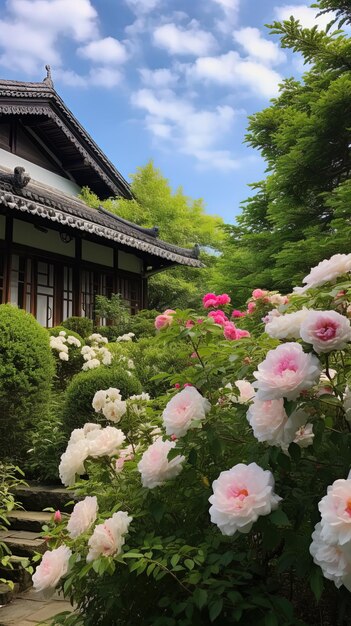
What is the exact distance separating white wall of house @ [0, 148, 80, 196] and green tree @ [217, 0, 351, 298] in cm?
527

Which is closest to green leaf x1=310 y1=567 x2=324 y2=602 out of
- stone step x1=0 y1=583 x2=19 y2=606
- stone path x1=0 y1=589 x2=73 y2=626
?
stone path x1=0 y1=589 x2=73 y2=626

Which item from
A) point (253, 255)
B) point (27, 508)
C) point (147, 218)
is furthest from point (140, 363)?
point (147, 218)

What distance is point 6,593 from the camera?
3357 mm

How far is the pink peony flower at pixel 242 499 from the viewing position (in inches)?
53.5

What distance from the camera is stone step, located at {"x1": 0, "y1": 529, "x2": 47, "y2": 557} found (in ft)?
12.2

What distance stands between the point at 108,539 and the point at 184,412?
47 centimetres

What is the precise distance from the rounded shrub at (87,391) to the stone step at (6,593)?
6.04ft

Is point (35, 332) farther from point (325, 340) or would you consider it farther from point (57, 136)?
Answer: point (57, 136)

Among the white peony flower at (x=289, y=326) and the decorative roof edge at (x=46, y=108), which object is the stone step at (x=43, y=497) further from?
the decorative roof edge at (x=46, y=108)

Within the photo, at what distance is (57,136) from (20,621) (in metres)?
12.3

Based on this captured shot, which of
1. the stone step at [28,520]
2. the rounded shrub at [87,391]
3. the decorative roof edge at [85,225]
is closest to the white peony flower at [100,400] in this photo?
the stone step at [28,520]

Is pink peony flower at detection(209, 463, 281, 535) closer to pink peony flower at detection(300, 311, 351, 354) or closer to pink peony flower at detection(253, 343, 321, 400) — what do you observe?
pink peony flower at detection(253, 343, 321, 400)

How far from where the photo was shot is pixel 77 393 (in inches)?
209

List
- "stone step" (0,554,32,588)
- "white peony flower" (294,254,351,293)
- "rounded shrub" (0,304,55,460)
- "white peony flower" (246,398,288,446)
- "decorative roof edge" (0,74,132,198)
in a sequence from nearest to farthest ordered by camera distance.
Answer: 1. "white peony flower" (246,398,288,446)
2. "white peony flower" (294,254,351,293)
3. "stone step" (0,554,32,588)
4. "rounded shrub" (0,304,55,460)
5. "decorative roof edge" (0,74,132,198)
